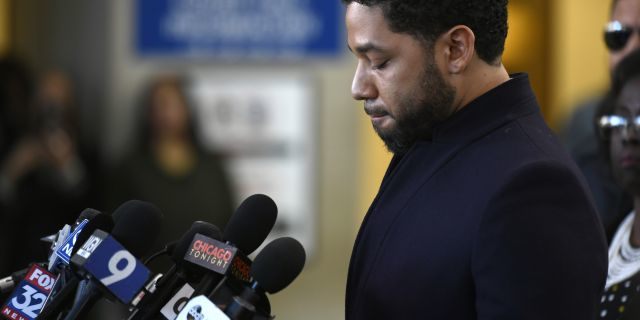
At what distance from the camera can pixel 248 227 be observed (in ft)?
7.57

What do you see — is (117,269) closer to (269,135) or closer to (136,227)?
(136,227)

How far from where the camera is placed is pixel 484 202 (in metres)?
2.11

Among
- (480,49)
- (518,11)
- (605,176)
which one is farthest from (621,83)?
(518,11)

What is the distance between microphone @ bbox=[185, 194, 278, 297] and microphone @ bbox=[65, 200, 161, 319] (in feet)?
0.32

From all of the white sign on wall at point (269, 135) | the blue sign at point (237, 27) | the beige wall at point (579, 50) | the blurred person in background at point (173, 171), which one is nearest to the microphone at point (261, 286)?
the blurred person in background at point (173, 171)

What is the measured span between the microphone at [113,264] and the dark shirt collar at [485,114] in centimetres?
58

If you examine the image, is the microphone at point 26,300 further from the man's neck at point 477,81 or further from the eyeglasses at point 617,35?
the eyeglasses at point 617,35

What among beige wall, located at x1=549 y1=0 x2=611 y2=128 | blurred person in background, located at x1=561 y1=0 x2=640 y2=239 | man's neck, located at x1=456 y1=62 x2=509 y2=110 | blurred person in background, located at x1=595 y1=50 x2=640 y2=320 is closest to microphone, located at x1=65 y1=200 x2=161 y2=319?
man's neck, located at x1=456 y1=62 x2=509 y2=110

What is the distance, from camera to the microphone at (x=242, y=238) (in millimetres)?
2156

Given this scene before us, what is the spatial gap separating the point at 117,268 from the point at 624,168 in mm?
1442

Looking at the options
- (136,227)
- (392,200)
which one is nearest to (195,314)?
(136,227)

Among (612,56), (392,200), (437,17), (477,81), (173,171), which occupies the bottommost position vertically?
(173,171)

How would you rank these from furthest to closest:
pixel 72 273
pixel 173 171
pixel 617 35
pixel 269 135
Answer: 1. pixel 269 135
2. pixel 173 171
3. pixel 617 35
4. pixel 72 273

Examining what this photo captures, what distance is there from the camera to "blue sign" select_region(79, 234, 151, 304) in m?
2.09
